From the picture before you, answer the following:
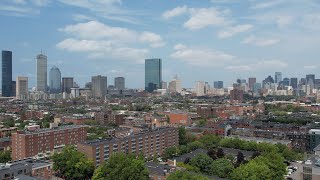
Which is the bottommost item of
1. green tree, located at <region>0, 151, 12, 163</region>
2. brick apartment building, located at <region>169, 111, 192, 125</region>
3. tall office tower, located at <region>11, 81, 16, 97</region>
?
green tree, located at <region>0, 151, 12, 163</region>

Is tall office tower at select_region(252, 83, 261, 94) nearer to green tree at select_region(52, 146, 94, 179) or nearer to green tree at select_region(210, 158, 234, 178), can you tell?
green tree at select_region(210, 158, 234, 178)

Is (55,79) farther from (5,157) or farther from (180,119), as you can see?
(5,157)

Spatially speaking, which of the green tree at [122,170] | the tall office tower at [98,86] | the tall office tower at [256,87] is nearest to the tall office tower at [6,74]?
the tall office tower at [98,86]

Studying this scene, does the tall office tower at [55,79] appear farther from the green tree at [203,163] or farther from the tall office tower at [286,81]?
the green tree at [203,163]

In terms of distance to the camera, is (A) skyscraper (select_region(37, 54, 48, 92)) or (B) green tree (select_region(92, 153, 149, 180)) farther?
(A) skyscraper (select_region(37, 54, 48, 92))

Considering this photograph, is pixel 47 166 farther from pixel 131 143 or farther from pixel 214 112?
pixel 214 112

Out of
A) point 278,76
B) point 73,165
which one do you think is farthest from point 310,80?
point 73,165

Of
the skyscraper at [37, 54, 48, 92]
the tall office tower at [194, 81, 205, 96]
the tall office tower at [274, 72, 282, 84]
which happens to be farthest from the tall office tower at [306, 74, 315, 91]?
the skyscraper at [37, 54, 48, 92]
